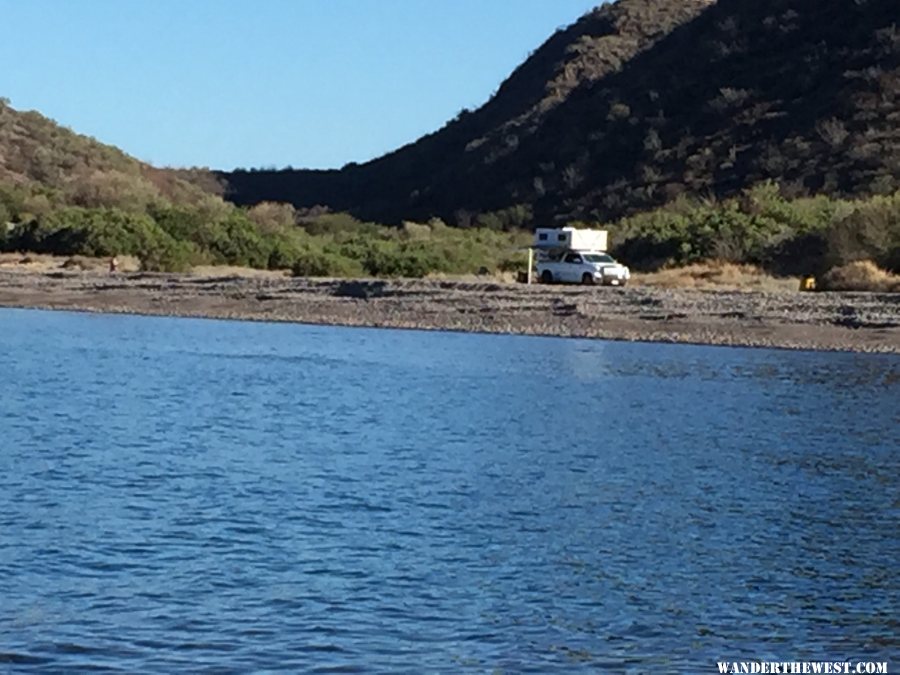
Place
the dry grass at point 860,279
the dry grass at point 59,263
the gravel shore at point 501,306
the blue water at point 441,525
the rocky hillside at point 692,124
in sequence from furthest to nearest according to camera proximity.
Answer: the rocky hillside at point 692,124 → the dry grass at point 59,263 → the dry grass at point 860,279 → the gravel shore at point 501,306 → the blue water at point 441,525

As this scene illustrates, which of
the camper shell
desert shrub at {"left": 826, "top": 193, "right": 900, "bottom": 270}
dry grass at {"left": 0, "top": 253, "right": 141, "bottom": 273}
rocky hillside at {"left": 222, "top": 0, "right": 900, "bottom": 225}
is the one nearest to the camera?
desert shrub at {"left": 826, "top": 193, "right": 900, "bottom": 270}

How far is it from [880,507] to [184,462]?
23.8 ft

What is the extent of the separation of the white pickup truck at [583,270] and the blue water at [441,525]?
19806 millimetres

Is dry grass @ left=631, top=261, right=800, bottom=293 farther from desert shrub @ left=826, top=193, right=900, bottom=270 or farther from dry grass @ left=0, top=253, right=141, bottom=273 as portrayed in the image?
dry grass @ left=0, top=253, right=141, bottom=273

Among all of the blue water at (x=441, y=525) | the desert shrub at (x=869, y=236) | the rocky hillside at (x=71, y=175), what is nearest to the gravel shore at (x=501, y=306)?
the desert shrub at (x=869, y=236)

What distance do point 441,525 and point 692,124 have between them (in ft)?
230

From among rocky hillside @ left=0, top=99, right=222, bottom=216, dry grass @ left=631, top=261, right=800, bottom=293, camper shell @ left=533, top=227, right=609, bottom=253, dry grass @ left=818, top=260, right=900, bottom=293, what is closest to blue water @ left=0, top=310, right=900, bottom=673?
dry grass @ left=818, top=260, right=900, bottom=293

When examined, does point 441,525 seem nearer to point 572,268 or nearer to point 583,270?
point 583,270

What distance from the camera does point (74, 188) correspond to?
282 ft

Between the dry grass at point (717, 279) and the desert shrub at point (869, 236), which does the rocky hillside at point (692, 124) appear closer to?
the desert shrub at point (869, 236)

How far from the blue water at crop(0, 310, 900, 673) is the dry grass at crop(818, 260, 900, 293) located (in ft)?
52.0

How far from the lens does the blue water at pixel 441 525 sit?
10.1m

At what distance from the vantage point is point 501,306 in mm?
42219

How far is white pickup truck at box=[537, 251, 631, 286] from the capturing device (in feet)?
157
